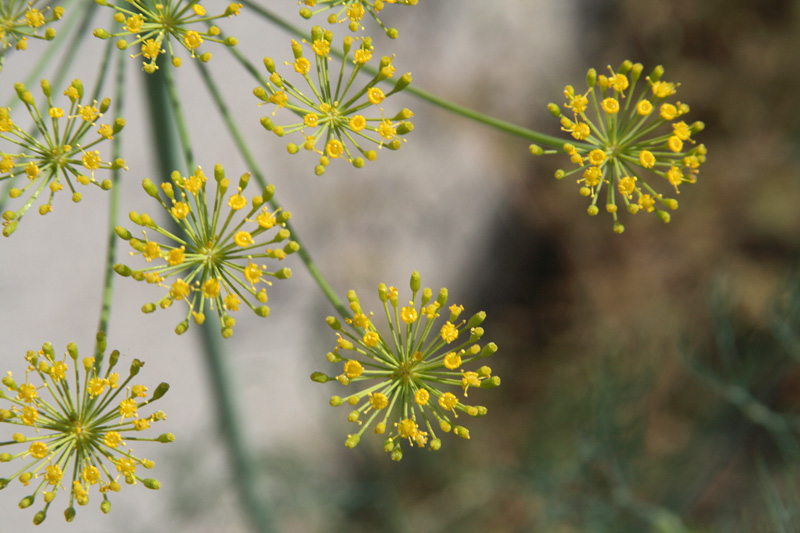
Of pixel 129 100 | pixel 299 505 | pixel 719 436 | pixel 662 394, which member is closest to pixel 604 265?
pixel 662 394

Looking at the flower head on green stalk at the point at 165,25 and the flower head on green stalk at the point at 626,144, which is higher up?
the flower head on green stalk at the point at 165,25

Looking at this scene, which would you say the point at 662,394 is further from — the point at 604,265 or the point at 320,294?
the point at 320,294

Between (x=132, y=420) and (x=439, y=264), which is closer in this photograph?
(x=132, y=420)

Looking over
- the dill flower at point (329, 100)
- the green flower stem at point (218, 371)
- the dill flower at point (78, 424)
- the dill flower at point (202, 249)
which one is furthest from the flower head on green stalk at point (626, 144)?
the dill flower at point (78, 424)

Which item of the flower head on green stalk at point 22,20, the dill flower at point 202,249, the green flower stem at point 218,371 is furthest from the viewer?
the green flower stem at point 218,371

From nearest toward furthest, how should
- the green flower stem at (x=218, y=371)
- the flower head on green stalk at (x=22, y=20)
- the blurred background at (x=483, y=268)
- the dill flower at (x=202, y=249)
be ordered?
the dill flower at (x=202, y=249), the flower head on green stalk at (x=22, y=20), the green flower stem at (x=218, y=371), the blurred background at (x=483, y=268)

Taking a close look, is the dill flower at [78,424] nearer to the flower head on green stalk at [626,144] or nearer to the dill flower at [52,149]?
the dill flower at [52,149]

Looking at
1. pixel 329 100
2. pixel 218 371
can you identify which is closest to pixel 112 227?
pixel 329 100
